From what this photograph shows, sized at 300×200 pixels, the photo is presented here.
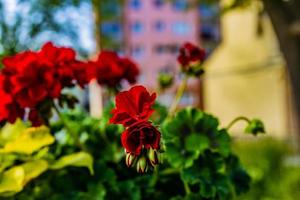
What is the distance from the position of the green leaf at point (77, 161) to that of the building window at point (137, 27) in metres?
10.6

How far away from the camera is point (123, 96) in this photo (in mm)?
835

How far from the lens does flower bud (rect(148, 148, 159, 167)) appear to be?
0.82 metres

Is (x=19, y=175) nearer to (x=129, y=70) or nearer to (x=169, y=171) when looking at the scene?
(x=169, y=171)

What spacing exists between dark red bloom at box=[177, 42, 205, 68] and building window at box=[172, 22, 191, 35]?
10414 mm

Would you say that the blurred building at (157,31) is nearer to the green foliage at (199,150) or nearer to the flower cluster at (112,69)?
the flower cluster at (112,69)

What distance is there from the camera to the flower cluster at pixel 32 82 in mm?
1163

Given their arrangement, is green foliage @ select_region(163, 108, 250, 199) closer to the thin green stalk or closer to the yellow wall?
the thin green stalk

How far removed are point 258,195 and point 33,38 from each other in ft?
4.12

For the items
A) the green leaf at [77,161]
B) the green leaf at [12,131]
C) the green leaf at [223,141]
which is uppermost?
the green leaf at [12,131]

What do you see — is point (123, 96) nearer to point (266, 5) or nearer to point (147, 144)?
point (147, 144)

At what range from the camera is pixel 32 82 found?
1177 millimetres

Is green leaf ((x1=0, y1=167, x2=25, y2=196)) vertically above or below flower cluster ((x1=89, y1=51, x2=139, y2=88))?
below

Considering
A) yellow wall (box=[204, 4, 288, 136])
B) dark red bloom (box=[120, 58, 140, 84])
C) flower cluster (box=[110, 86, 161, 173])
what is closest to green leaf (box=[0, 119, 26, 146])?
dark red bloom (box=[120, 58, 140, 84])

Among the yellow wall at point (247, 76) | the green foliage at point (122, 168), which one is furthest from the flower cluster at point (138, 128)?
the yellow wall at point (247, 76)
